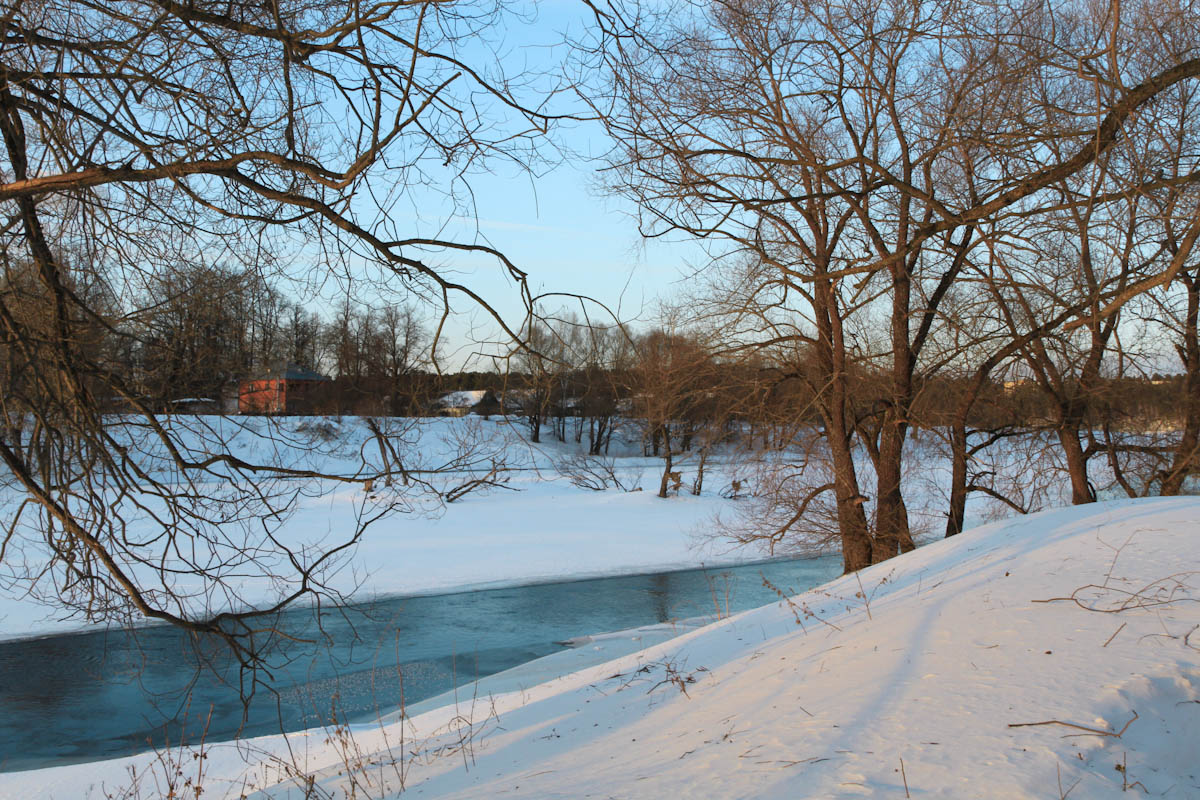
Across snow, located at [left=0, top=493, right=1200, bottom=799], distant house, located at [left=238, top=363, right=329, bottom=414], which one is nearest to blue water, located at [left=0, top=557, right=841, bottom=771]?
snow, located at [left=0, top=493, right=1200, bottom=799]

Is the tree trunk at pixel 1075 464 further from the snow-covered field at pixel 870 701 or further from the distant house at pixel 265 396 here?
the distant house at pixel 265 396

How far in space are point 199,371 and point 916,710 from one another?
186 inches

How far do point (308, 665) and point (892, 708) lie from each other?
8988mm

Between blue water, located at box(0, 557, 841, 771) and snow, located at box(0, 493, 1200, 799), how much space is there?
1023 mm

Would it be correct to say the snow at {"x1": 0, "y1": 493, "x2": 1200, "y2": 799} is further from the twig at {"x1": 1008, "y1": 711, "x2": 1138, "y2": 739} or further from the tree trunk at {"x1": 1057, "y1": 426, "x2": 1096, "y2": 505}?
the tree trunk at {"x1": 1057, "y1": 426, "x2": 1096, "y2": 505}

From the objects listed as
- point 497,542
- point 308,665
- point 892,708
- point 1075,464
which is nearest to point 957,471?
point 1075,464

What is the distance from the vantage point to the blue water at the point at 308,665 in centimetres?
903

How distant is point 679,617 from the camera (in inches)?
564

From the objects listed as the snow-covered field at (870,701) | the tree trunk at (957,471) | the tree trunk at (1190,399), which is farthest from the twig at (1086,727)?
the tree trunk at (1190,399)

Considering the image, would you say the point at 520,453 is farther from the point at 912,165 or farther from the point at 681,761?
the point at 912,165

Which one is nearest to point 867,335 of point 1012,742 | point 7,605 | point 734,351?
point 734,351

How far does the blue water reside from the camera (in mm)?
9031

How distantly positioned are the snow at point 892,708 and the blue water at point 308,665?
40.3 inches

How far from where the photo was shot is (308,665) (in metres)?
11.3
